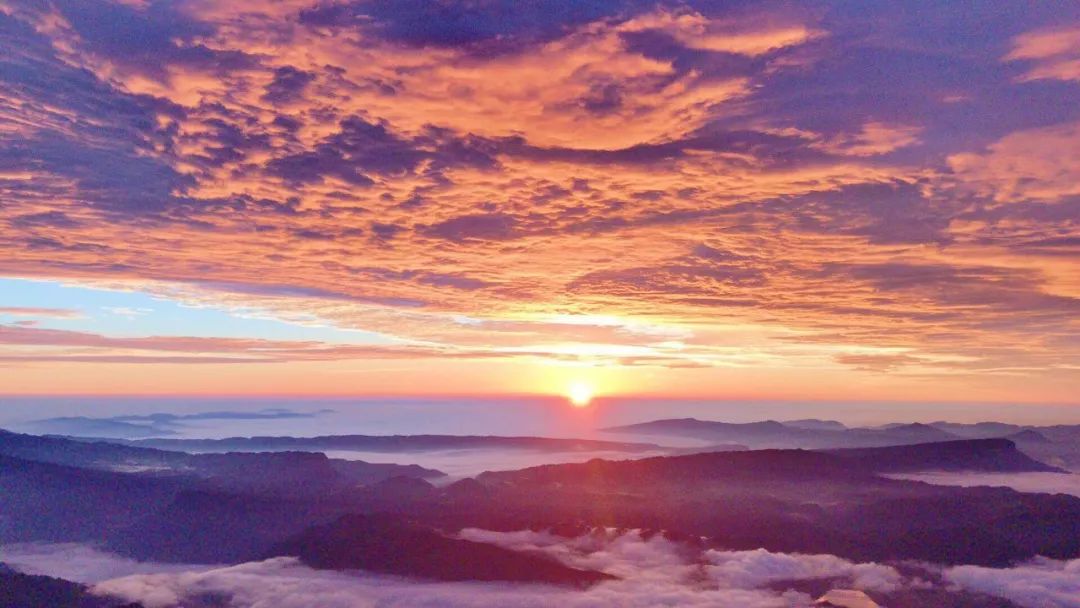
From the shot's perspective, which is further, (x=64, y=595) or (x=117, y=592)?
(x=117, y=592)

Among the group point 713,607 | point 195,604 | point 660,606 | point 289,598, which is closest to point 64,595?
point 195,604

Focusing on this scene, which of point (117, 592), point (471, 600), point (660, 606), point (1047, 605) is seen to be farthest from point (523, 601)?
point (1047, 605)

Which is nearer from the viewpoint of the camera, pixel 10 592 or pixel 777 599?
pixel 10 592

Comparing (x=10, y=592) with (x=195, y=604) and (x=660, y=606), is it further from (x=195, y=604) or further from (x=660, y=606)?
(x=660, y=606)

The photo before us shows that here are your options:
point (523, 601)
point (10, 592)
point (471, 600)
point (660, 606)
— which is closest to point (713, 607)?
point (660, 606)

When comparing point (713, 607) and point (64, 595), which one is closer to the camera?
point (64, 595)

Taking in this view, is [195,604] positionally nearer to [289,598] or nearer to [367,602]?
[289,598]

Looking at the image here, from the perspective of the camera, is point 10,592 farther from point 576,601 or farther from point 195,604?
point 576,601
